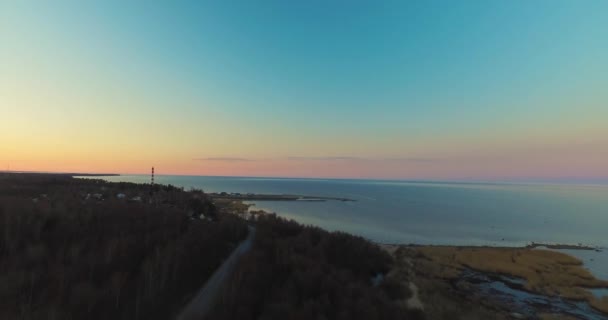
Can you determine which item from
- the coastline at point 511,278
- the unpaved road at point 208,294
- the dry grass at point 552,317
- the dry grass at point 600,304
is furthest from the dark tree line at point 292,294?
the dry grass at point 600,304

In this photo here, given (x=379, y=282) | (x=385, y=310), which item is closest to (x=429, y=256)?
(x=379, y=282)

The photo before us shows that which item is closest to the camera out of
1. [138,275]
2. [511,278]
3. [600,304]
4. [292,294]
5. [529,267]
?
[138,275]

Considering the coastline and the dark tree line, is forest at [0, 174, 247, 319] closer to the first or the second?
the dark tree line

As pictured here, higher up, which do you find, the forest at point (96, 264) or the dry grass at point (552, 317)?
the forest at point (96, 264)

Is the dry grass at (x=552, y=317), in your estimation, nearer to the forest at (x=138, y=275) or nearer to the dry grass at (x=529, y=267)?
the dry grass at (x=529, y=267)

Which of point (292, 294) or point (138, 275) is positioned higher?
point (138, 275)

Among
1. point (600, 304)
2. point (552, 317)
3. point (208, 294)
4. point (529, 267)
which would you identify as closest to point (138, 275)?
point (208, 294)

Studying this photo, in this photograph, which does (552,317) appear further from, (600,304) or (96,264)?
(96,264)
